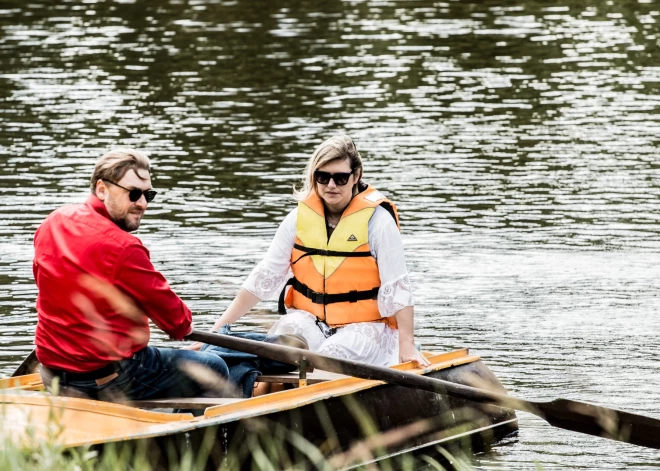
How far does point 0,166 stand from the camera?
14.4 m

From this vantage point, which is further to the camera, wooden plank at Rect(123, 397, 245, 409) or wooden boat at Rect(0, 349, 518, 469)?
wooden plank at Rect(123, 397, 245, 409)

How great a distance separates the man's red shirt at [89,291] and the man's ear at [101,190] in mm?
27

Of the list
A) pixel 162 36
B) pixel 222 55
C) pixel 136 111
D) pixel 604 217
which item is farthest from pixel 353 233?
pixel 162 36

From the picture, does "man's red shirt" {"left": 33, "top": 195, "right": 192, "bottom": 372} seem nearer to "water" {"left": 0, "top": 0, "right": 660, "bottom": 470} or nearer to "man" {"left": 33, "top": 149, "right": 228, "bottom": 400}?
"man" {"left": 33, "top": 149, "right": 228, "bottom": 400}

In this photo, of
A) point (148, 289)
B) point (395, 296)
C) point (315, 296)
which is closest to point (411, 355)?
point (395, 296)

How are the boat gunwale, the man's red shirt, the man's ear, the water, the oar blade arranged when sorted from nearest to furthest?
the boat gunwale → the man's red shirt → the man's ear → the oar blade → the water

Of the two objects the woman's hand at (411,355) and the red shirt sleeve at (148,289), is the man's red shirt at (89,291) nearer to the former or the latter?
the red shirt sleeve at (148,289)

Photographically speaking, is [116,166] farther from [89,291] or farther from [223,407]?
[223,407]

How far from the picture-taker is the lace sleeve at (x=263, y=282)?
7.38m

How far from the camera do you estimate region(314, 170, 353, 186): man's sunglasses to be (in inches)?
281

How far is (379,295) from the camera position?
7191mm

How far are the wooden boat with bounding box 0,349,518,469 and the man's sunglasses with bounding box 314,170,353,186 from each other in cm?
93

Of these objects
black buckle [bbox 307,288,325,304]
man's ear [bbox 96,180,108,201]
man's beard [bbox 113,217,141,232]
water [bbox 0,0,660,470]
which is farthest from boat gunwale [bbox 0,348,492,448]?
water [bbox 0,0,660,470]

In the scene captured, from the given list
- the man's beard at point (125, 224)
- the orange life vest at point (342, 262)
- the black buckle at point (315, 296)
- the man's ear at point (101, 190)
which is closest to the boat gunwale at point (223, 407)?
the orange life vest at point (342, 262)
